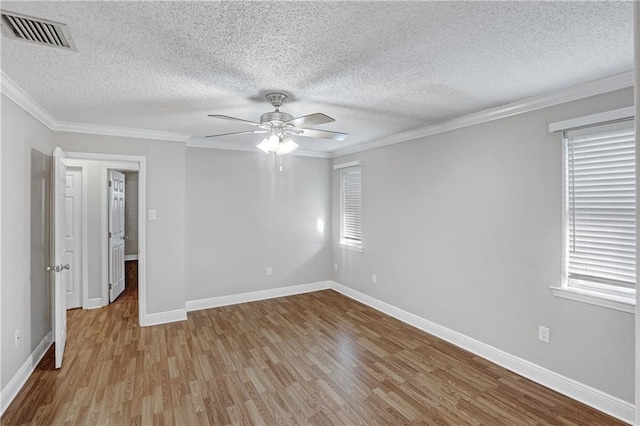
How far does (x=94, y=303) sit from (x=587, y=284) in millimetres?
5833

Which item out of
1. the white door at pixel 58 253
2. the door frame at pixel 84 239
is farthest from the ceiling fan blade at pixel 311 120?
the door frame at pixel 84 239

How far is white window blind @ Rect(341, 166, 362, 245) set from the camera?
498 centimetres

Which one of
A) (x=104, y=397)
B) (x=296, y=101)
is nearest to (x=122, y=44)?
(x=296, y=101)

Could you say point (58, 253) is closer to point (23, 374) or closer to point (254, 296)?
point (23, 374)

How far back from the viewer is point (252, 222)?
4.90 meters

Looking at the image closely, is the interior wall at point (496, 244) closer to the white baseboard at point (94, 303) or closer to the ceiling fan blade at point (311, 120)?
the ceiling fan blade at point (311, 120)

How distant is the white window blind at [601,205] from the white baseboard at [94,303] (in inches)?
224

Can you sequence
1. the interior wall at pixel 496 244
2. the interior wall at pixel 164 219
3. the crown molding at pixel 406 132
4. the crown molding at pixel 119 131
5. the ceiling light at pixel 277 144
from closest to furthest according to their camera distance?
the crown molding at pixel 406 132 → the interior wall at pixel 496 244 → the ceiling light at pixel 277 144 → the crown molding at pixel 119 131 → the interior wall at pixel 164 219

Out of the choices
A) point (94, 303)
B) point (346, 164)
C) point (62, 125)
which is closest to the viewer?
point (62, 125)

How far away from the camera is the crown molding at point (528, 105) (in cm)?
225

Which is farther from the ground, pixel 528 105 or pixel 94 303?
pixel 528 105

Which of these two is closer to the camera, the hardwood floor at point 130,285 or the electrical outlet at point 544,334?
the electrical outlet at point 544,334

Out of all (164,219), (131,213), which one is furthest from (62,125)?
(131,213)

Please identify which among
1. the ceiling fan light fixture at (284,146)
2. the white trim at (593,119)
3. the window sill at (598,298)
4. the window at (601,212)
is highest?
the white trim at (593,119)
